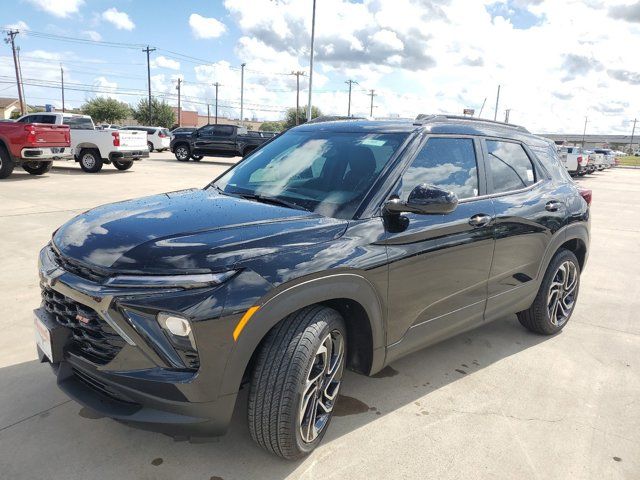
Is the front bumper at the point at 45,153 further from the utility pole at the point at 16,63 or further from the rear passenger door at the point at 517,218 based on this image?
the utility pole at the point at 16,63

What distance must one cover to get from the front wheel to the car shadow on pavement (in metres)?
22.1

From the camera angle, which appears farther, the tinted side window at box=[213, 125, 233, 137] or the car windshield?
the tinted side window at box=[213, 125, 233, 137]

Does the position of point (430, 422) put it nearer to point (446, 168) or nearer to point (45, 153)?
point (446, 168)

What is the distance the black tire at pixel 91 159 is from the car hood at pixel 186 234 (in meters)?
15.0

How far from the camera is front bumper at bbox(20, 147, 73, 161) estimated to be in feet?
42.9

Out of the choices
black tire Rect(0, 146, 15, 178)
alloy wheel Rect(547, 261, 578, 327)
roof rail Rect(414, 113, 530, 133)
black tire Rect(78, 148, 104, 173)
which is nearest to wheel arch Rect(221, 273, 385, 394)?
roof rail Rect(414, 113, 530, 133)

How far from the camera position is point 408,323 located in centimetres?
288

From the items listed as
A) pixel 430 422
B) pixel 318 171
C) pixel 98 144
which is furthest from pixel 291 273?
pixel 98 144

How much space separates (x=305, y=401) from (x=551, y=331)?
9.13 feet

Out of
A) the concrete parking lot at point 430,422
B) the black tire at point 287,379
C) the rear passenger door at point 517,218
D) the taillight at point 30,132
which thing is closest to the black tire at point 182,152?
A: the taillight at point 30,132

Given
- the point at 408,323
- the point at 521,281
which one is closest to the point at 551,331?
the point at 521,281

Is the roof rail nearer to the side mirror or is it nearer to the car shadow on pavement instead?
the side mirror

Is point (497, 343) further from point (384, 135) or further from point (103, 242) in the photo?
point (103, 242)

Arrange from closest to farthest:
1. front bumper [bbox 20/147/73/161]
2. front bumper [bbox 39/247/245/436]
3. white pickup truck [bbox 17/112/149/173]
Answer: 1. front bumper [bbox 39/247/245/436]
2. front bumper [bbox 20/147/73/161]
3. white pickup truck [bbox 17/112/149/173]
